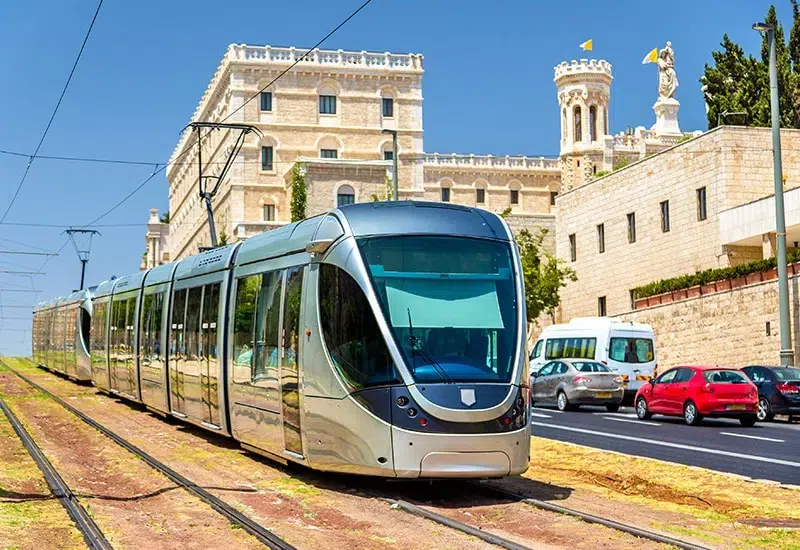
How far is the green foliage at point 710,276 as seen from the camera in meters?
36.0

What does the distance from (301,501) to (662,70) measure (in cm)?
8636

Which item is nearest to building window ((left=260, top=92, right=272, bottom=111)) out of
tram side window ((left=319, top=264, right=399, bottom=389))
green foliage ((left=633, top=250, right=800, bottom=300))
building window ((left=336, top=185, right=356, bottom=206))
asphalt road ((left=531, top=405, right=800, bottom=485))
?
building window ((left=336, top=185, right=356, bottom=206))

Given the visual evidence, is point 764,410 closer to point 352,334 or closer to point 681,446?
point 681,446

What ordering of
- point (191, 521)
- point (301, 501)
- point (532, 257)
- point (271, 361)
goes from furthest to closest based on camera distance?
point (532, 257), point (271, 361), point (301, 501), point (191, 521)

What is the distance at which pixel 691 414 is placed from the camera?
2547 centimetres

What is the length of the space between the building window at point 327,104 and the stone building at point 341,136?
0.36ft

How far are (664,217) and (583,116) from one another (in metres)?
55.1

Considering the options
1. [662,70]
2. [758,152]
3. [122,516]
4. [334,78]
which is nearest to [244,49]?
[334,78]

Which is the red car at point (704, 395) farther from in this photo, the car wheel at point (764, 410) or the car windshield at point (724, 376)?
the car wheel at point (764, 410)

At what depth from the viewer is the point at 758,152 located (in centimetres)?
4344

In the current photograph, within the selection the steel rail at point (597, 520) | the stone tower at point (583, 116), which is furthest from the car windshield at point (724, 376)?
the stone tower at point (583, 116)

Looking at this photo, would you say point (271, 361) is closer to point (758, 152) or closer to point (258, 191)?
point (758, 152)

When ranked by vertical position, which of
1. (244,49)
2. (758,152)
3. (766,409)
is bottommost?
(766,409)

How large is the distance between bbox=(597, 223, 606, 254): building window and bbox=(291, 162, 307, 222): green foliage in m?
30.1
